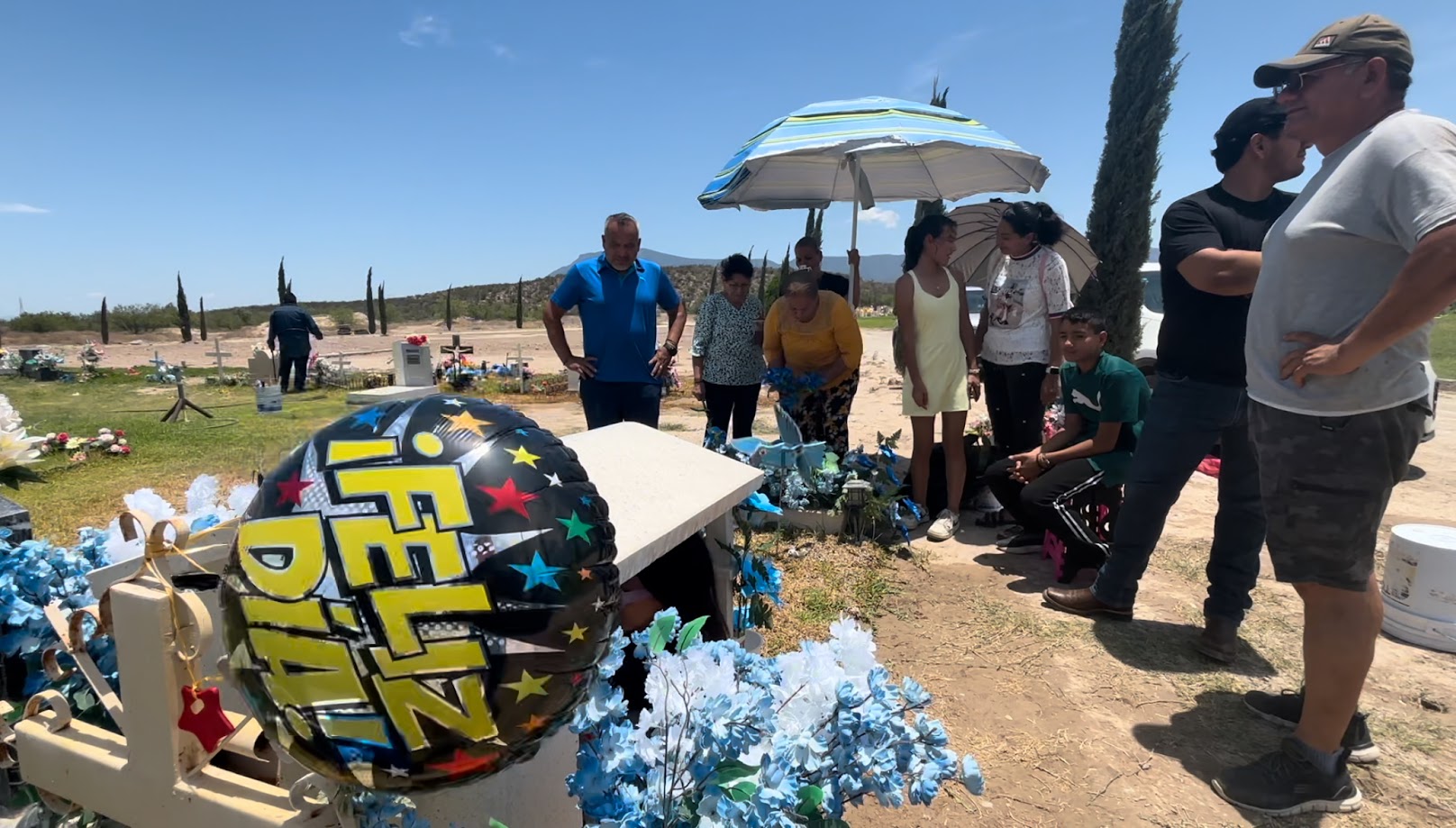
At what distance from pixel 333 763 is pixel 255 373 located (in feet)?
41.3

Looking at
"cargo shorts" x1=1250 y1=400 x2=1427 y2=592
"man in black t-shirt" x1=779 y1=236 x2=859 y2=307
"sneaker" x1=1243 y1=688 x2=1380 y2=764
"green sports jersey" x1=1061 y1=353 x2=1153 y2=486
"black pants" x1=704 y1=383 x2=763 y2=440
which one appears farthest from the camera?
"man in black t-shirt" x1=779 y1=236 x2=859 y2=307

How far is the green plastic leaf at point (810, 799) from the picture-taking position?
1273 millimetres

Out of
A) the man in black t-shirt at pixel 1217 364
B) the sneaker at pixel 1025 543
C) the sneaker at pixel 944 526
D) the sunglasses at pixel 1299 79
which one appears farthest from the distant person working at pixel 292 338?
the sunglasses at pixel 1299 79

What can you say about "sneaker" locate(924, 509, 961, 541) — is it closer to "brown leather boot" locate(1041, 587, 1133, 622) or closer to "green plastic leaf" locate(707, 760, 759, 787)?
"brown leather boot" locate(1041, 587, 1133, 622)

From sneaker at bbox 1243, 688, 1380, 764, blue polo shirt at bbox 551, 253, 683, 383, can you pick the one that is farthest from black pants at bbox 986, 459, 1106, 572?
blue polo shirt at bbox 551, 253, 683, 383

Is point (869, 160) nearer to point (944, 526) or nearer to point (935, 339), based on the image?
point (935, 339)

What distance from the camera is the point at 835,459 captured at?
4.75 m

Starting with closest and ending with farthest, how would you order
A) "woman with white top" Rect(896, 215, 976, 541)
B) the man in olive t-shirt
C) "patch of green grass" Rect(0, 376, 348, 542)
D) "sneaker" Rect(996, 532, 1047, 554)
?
the man in olive t-shirt
"patch of green grass" Rect(0, 376, 348, 542)
"sneaker" Rect(996, 532, 1047, 554)
"woman with white top" Rect(896, 215, 976, 541)

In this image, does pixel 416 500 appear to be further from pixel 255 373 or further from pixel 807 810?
pixel 255 373

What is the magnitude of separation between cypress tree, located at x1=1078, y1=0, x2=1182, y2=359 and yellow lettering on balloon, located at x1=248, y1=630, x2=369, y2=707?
1427cm

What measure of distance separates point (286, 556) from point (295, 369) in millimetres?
14175

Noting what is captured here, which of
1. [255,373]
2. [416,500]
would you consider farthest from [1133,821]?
[255,373]

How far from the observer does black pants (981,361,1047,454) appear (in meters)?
4.73

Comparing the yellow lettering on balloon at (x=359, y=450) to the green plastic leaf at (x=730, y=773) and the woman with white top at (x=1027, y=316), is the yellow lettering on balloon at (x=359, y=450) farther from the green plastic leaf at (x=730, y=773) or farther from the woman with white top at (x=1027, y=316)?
the woman with white top at (x=1027, y=316)
